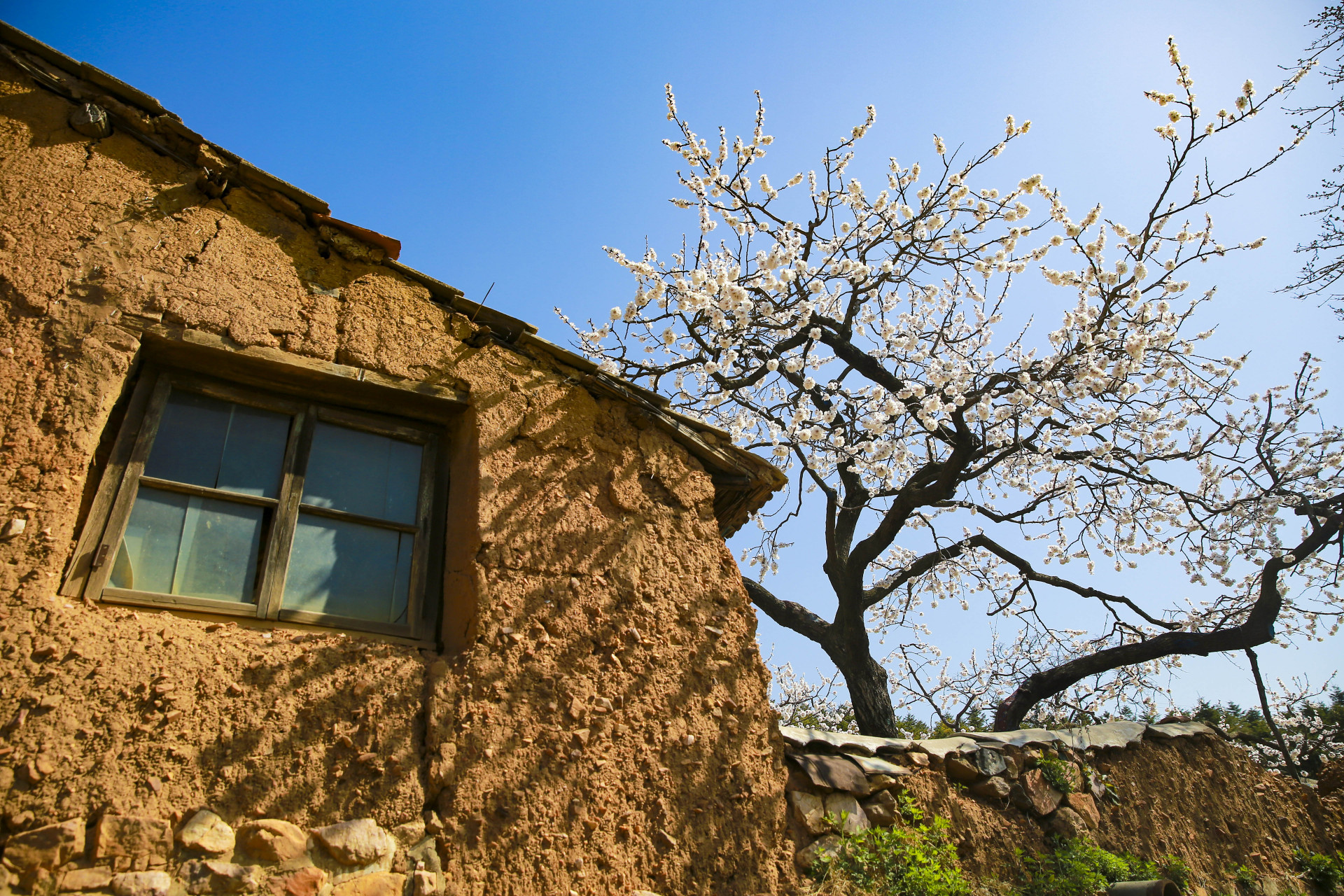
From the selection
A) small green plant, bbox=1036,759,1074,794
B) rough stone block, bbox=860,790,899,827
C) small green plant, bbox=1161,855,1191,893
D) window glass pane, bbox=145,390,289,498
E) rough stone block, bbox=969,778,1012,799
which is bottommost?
small green plant, bbox=1161,855,1191,893

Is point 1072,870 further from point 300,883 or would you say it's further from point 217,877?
point 217,877

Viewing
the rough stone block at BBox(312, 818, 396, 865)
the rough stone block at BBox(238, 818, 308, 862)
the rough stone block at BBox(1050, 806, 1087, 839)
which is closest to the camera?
the rough stone block at BBox(238, 818, 308, 862)

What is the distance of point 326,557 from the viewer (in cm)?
299

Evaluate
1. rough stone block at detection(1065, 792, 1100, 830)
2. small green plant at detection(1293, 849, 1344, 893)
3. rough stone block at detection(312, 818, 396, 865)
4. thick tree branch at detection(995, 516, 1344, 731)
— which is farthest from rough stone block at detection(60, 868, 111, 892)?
thick tree branch at detection(995, 516, 1344, 731)

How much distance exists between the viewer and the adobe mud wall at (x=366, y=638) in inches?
89.5

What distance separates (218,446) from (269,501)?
0.92 ft

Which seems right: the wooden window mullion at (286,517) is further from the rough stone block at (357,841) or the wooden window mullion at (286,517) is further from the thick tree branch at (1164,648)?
the thick tree branch at (1164,648)

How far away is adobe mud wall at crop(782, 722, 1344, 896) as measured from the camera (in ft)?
→ 11.6

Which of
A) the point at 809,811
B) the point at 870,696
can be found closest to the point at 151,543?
the point at 809,811

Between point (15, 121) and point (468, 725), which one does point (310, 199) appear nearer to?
point (15, 121)

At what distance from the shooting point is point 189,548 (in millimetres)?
2748

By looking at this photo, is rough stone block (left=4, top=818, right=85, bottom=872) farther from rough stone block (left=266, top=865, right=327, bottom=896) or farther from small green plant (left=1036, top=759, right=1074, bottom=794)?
small green plant (left=1036, top=759, right=1074, bottom=794)

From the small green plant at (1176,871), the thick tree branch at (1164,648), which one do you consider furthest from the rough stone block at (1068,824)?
the thick tree branch at (1164,648)

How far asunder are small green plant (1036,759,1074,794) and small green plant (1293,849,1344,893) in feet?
6.97
